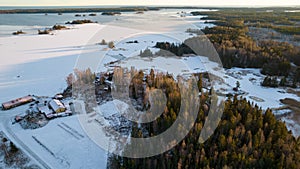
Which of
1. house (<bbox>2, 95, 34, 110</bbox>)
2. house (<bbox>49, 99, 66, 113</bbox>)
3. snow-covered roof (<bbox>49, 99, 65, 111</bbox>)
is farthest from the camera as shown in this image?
house (<bbox>2, 95, 34, 110</bbox>)

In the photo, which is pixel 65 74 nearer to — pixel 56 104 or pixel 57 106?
pixel 56 104

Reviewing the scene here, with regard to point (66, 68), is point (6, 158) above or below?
below

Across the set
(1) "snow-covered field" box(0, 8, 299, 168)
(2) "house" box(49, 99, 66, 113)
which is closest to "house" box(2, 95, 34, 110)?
(1) "snow-covered field" box(0, 8, 299, 168)

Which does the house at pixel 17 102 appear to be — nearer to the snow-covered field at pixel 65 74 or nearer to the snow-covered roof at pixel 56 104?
the snow-covered field at pixel 65 74

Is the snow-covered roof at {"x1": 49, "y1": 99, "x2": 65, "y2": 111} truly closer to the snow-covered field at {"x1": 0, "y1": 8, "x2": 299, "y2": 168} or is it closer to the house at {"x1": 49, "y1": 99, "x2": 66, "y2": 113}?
the house at {"x1": 49, "y1": 99, "x2": 66, "y2": 113}

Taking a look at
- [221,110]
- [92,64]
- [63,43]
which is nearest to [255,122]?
[221,110]

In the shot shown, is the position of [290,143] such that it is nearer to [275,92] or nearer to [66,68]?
[275,92]

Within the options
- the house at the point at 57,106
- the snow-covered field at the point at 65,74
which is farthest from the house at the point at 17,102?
the house at the point at 57,106
